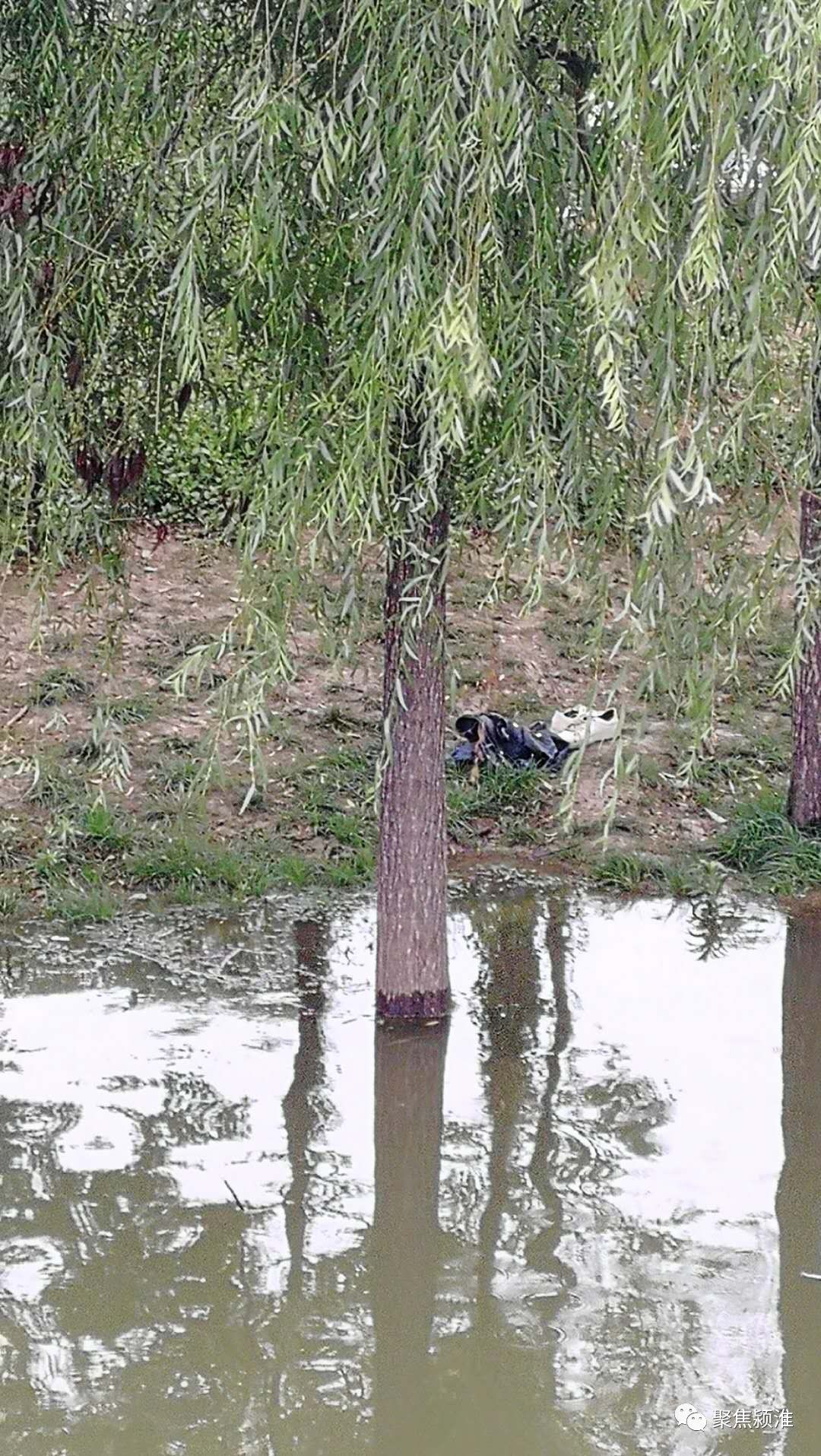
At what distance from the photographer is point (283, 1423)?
4.79 meters

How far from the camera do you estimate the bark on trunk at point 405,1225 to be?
492 centimetres

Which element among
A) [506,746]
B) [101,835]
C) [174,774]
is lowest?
[101,835]

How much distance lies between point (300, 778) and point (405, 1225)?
4537 mm

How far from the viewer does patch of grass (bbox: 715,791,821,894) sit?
30.2 feet

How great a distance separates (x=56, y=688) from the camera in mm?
10680

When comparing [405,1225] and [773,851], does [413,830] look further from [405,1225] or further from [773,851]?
[773,851]

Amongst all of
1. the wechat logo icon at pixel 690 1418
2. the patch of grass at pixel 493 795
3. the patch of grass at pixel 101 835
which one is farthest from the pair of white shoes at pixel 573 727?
the wechat logo icon at pixel 690 1418

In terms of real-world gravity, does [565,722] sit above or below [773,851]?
above

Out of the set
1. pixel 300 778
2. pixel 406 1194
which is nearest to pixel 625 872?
pixel 300 778

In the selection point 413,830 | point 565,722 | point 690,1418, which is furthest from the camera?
point 565,722

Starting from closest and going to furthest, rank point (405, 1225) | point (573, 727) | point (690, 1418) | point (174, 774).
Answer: point (690, 1418) < point (405, 1225) < point (174, 774) < point (573, 727)

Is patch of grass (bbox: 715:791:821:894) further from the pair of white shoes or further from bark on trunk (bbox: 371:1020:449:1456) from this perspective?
bark on trunk (bbox: 371:1020:449:1456)

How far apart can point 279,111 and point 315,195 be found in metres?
0.36

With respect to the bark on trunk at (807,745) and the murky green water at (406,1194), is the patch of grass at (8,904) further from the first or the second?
the bark on trunk at (807,745)
